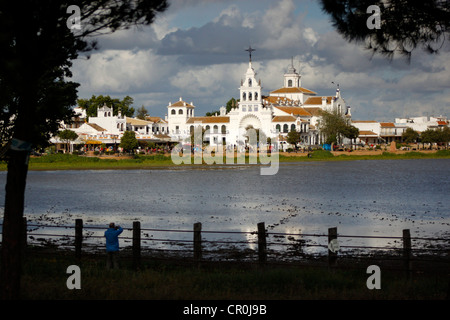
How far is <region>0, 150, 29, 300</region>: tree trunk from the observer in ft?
34.7

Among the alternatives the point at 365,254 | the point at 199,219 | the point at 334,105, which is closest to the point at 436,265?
the point at 365,254

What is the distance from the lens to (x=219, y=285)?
13109 mm

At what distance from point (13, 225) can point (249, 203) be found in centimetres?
3129

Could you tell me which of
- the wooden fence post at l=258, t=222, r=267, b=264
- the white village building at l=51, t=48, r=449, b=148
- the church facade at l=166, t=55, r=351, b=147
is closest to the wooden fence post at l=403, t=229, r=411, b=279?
the wooden fence post at l=258, t=222, r=267, b=264

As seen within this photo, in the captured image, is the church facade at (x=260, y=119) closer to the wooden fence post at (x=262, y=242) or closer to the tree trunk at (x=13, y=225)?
the wooden fence post at (x=262, y=242)

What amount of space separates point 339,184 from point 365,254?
3863 centimetres

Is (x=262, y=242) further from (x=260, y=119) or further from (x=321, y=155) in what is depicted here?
(x=260, y=119)

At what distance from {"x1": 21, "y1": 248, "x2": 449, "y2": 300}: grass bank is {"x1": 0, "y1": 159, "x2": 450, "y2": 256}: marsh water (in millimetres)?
11728

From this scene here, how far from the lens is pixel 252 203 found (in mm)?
41469

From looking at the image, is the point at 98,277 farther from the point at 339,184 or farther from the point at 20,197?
the point at 339,184

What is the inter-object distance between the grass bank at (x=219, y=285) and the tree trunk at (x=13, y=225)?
75 cm

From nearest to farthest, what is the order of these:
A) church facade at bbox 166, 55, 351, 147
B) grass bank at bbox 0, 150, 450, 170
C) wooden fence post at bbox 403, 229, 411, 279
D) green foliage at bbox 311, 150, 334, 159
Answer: wooden fence post at bbox 403, 229, 411, 279, grass bank at bbox 0, 150, 450, 170, green foliage at bbox 311, 150, 334, 159, church facade at bbox 166, 55, 351, 147

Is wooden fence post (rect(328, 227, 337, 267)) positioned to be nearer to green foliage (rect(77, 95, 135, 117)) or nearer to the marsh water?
the marsh water

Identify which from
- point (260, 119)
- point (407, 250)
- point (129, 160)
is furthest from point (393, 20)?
point (260, 119)
